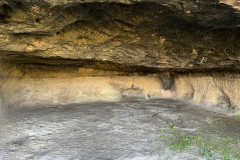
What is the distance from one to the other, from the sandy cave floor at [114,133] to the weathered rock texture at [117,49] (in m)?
0.66

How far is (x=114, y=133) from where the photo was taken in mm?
2586

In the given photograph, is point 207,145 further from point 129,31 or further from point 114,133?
point 129,31

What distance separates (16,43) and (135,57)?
2019mm

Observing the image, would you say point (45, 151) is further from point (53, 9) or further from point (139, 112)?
point (139, 112)

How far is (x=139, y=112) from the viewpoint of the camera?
11.8 ft

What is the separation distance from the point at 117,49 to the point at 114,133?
1.52 m

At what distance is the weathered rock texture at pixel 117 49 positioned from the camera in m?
2.20

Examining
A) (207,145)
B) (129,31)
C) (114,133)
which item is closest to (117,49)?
(129,31)

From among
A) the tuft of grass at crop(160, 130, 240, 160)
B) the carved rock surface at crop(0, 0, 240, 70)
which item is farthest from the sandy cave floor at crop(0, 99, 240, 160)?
the carved rock surface at crop(0, 0, 240, 70)

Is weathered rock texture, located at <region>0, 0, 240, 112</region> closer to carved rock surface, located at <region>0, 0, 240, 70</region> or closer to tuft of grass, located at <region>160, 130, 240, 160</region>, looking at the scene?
carved rock surface, located at <region>0, 0, 240, 70</region>

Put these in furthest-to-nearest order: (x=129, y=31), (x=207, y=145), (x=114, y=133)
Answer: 1. (x=129, y=31)
2. (x=114, y=133)
3. (x=207, y=145)

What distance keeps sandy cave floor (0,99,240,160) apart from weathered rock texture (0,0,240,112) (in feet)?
2.15

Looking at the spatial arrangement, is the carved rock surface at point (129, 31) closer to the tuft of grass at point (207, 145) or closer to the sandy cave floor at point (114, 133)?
the sandy cave floor at point (114, 133)

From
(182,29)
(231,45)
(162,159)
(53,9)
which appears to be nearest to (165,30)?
(182,29)
